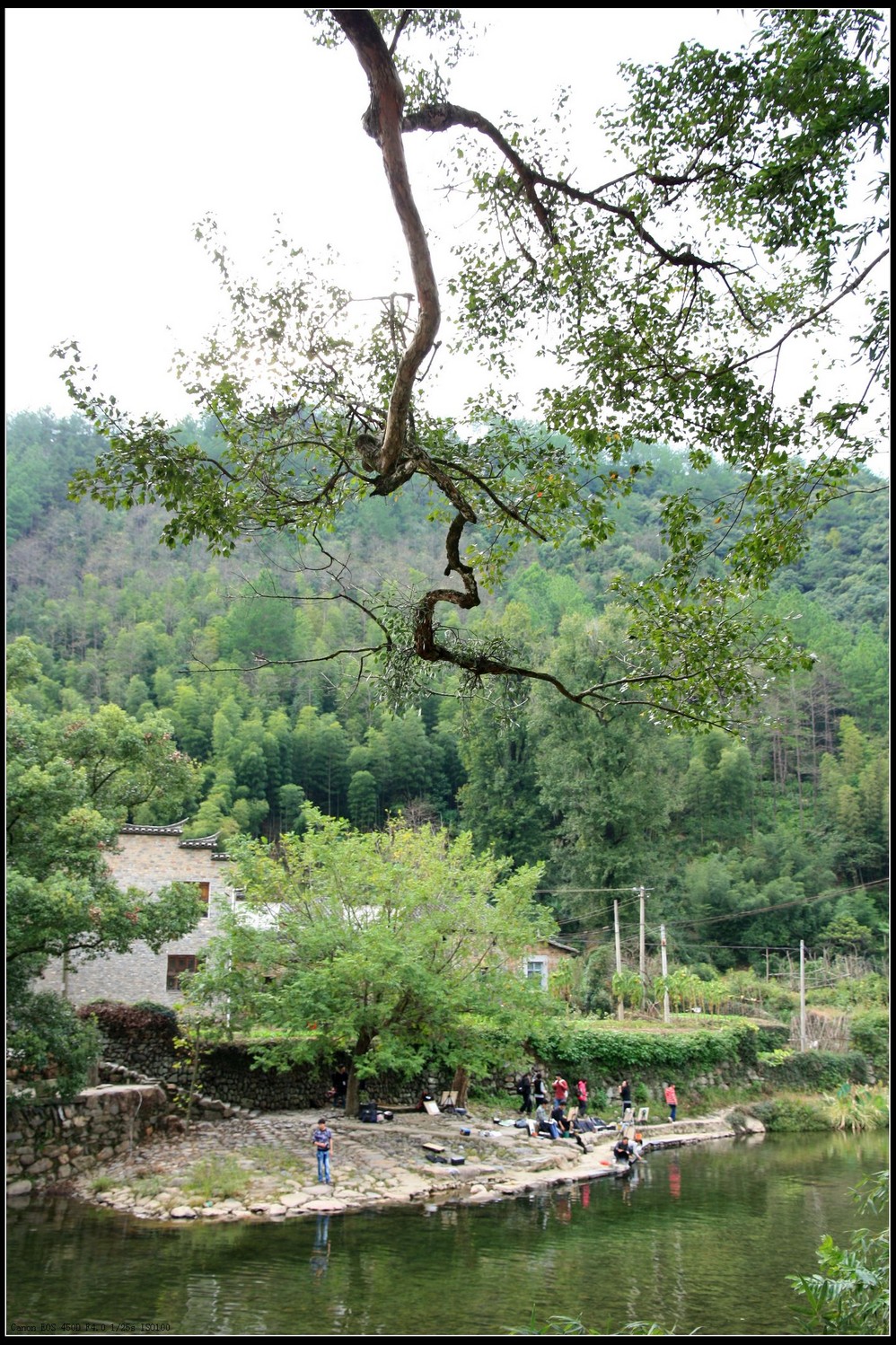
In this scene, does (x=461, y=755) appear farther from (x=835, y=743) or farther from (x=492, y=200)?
(x=492, y=200)

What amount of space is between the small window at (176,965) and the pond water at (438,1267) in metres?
7.60

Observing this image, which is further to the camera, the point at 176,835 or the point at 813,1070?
the point at 813,1070

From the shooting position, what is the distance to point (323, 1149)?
1145 centimetres

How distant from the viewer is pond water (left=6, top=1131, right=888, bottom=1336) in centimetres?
745

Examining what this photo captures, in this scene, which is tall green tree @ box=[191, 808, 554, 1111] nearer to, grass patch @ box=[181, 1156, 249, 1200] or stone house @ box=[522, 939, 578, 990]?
grass patch @ box=[181, 1156, 249, 1200]

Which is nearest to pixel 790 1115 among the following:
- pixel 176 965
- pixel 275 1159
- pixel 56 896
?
pixel 275 1159

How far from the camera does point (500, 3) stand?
12.2 ft

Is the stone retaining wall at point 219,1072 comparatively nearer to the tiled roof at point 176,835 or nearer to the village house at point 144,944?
the village house at point 144,944

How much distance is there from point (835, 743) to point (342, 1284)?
119 feet

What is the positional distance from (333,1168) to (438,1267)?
333cm

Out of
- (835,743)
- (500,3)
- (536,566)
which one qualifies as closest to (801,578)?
(835,743)

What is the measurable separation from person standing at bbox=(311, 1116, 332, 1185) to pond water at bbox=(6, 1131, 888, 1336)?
37.3 inches

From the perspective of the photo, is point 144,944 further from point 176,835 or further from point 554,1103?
point 554,1103

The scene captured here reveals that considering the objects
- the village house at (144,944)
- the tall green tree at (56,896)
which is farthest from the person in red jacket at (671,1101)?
the tall green tree at (56,896)
